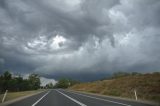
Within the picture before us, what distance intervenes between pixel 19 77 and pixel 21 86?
42.5 feet

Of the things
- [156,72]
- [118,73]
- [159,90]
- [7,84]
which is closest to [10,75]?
[7,84]

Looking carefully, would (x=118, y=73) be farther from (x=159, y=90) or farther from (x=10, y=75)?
(x=159, y=90)

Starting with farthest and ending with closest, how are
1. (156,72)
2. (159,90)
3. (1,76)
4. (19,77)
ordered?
1. (19,77)
2. (1,76)
3. (156,72)
4. (159,90)

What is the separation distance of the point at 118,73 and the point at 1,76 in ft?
207

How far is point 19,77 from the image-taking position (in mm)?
171000

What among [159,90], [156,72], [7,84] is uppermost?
[7,84]

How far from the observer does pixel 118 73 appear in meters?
165

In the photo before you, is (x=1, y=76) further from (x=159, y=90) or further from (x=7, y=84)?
(x=159, y=90)

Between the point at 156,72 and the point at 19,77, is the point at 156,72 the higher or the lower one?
the lower one

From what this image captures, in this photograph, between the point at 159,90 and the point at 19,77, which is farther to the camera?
the point at 19,77

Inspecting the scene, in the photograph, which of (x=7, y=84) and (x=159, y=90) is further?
(x=7, y=84)

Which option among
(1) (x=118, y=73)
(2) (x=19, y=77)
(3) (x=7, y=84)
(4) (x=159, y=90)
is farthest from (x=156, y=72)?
(2) (x=19, y=77)

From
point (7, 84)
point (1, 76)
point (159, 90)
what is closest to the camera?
point (159, 90)

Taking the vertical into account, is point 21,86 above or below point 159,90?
above
